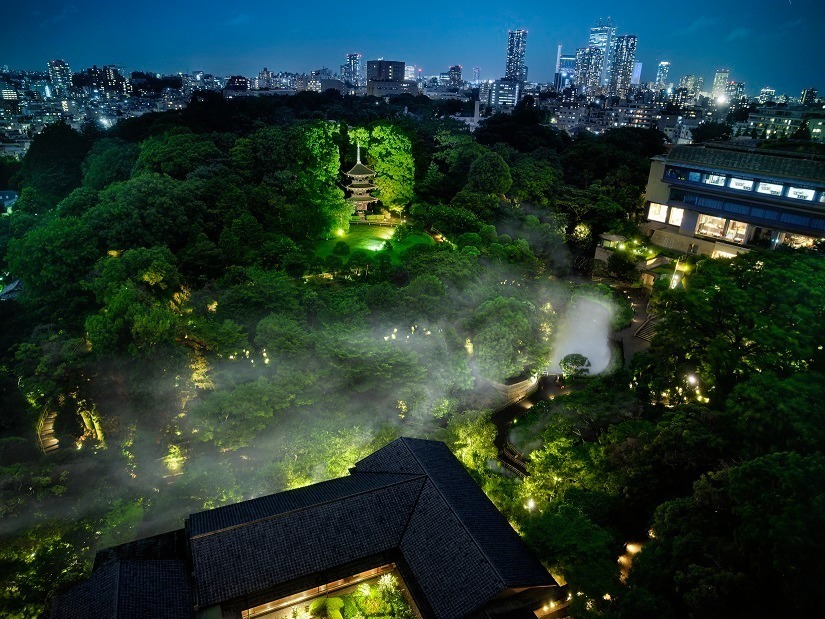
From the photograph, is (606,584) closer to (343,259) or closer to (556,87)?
(343,259)

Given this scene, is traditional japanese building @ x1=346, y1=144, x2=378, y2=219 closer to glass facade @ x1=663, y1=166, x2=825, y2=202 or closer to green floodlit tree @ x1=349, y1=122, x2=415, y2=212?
green floodlit tree @ x1=349, y1=122, x2=415, y2=212

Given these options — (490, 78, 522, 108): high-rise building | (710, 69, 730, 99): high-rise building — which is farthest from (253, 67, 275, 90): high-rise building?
Answer: (710, 69, 730, 99): high-rise building

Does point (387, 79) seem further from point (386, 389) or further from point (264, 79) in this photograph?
point (386, 389)

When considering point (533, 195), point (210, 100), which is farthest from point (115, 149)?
point (533, 195)

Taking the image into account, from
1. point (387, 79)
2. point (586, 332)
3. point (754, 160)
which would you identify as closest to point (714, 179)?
point (754, 160)

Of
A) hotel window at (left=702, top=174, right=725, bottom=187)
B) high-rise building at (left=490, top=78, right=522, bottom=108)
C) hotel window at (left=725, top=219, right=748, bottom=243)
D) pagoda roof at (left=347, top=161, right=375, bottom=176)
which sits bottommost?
hotel window at (left=725, top=219, right=748, bottom=243)

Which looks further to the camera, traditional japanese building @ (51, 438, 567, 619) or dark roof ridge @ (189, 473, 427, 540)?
dark roof ridge @ (189, 473, 427, 540)
